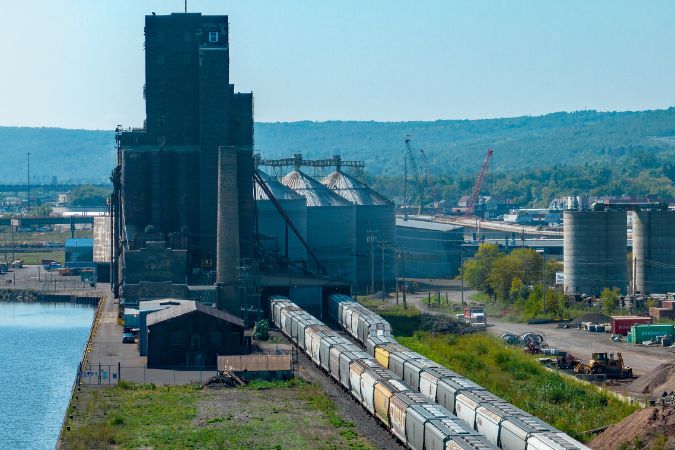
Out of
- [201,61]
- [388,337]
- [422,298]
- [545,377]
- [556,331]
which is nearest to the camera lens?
[545,377]

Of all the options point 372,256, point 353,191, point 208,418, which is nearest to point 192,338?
point 208,418

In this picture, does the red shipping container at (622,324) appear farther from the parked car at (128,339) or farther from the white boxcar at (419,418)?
the white boxcar at (419,418)

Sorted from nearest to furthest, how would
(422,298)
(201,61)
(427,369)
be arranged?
(427,369) → (201,61) → (422,298)

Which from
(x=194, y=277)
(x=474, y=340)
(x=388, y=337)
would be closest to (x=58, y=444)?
(x=388, y=337)

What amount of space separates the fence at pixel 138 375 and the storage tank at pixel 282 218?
50.3 meters

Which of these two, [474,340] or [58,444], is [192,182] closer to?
[474,340]

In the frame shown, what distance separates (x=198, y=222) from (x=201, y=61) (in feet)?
44.8

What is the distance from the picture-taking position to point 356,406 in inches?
2534

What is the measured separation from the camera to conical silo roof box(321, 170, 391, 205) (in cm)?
15400

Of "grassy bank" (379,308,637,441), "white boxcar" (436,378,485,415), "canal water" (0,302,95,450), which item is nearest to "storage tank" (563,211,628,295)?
"grassy bank" (379,308,637,441)

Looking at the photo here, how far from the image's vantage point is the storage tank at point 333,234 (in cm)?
14162

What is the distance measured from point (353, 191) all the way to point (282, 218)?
24.6 m

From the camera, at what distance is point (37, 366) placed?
9088 cm

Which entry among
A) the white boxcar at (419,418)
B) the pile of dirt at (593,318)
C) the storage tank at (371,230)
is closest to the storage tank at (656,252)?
the pile of dirt at (593,318)
